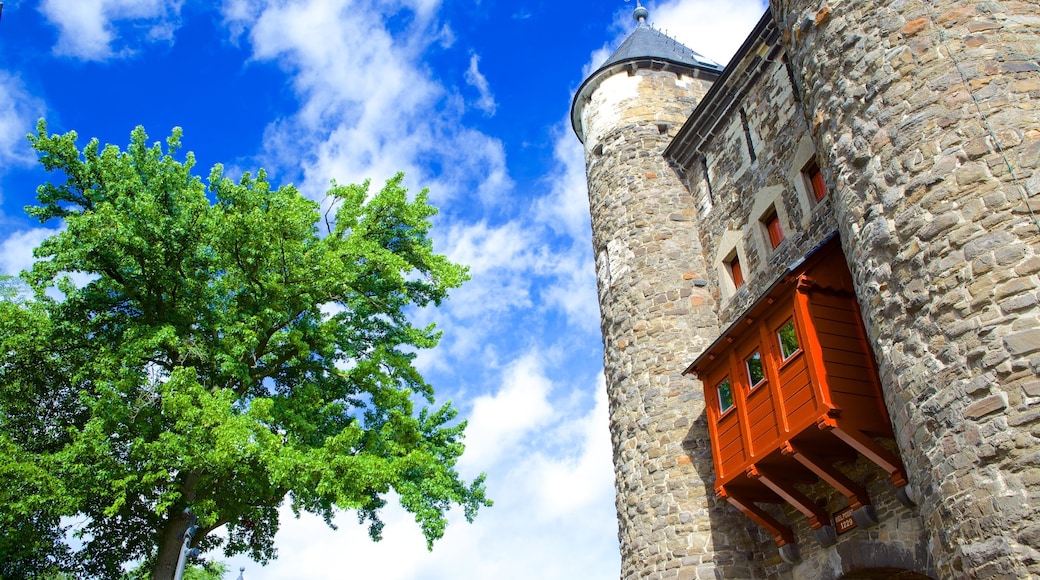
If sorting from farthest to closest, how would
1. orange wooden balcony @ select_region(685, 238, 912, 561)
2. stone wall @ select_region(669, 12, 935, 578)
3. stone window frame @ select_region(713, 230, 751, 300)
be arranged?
stone window frame @ select_region(713, 230, 751, 300), stone wall @ select_region(669, 12, 935, 578), orange wooden balcony @ select_region(685, 238, 912, 561)

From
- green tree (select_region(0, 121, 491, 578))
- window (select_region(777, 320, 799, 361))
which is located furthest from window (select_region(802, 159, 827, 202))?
green tree (select_region(0, 121, 491, 578))

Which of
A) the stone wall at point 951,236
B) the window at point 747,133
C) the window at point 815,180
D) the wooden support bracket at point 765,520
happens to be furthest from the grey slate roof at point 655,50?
the wooden support bracket at point 765,520

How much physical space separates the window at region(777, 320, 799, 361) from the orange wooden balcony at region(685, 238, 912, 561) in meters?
0.01

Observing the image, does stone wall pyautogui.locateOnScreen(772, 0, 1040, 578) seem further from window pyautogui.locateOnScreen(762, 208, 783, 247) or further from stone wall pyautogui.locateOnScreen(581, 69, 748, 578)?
stone wall pyautogui.locateOnScreen(581, 69, 748, 578)

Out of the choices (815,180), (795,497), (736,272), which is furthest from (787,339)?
(736,272)

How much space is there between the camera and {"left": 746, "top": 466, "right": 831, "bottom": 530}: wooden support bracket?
9914 millimetres

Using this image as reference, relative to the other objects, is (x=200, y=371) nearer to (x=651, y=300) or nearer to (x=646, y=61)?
(x=651, y=300)

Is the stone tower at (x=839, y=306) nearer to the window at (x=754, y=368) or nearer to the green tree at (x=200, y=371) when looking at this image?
the window at (x=754, y=368)

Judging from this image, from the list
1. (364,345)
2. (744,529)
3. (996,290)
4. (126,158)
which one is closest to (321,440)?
(364,345)

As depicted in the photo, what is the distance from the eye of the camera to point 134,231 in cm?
1123

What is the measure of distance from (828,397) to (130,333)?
9.64 m

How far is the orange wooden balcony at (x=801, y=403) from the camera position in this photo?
8.73 meters

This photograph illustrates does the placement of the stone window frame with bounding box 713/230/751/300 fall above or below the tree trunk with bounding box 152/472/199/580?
above

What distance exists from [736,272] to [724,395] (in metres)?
2.91
